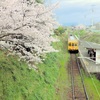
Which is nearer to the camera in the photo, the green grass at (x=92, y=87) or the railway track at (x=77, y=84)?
the railway track at (x=77, y=84)

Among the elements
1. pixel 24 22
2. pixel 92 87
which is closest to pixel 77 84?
pixel 92 87

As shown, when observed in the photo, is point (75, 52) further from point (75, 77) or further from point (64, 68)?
point (75, 77)

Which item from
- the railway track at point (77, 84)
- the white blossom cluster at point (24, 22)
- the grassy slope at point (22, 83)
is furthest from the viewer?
the railway track at point (77, 84)

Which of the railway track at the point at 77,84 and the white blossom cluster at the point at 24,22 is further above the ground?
the white blossom cluster at the point at 24,22

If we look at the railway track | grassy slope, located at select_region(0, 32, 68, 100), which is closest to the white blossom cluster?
grassy slope, located at select_region(0, 32, 68, 100)

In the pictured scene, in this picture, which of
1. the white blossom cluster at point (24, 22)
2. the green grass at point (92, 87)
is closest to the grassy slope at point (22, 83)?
the green grass at point (92, 87)

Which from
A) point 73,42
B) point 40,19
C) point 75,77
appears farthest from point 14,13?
point 73,42

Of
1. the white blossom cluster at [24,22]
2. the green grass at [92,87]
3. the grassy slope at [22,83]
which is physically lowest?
the green grass at [92,87]

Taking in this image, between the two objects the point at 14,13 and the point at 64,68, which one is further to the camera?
the point at 64,68

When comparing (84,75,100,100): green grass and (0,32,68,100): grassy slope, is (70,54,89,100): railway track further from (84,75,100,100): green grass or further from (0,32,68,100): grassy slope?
(0,32,68,100): grassy slope

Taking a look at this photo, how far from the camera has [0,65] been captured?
15.7m

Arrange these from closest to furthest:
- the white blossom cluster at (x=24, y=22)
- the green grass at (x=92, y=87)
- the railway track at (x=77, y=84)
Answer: the white blossom cluster at (x=24, y=22) < the railway track at (x=77, y=84) < the green grass at (x=92, y=87)

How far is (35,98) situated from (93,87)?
848 centimetres

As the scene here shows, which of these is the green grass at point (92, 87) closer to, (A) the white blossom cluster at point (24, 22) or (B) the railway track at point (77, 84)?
(B) the railway track at point (77, 84)
